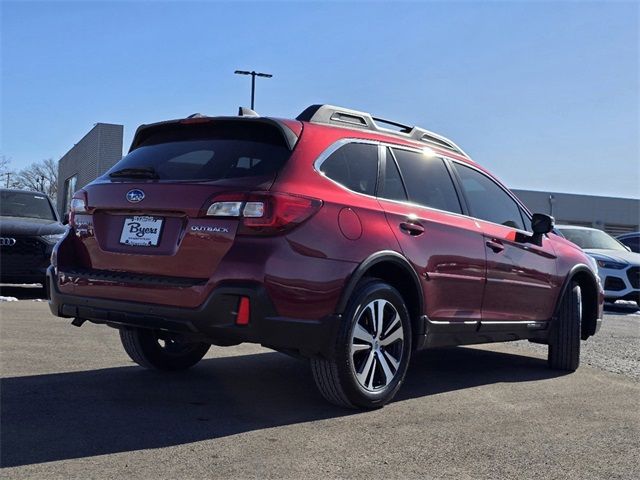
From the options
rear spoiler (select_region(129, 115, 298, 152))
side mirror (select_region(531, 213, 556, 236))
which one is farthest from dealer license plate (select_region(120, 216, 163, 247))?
side mirror (select_region(531, 213, 556, 236))

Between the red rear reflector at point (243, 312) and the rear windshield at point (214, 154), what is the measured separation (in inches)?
28.2

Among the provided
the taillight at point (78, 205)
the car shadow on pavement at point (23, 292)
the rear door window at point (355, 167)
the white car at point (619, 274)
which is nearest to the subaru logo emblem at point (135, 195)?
the taillight at point (78, 205)

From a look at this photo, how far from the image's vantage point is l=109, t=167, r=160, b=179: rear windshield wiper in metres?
4.25

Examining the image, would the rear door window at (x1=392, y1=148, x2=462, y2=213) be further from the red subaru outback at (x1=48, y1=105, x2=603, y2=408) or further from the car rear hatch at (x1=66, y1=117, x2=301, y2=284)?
the car rear hatch at (x1=66, y1=117, x2=301, y2=284)

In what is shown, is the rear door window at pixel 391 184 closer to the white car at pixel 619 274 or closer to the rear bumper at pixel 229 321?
the rear bumper at pixel 229 321

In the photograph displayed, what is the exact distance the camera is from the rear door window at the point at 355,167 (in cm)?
428

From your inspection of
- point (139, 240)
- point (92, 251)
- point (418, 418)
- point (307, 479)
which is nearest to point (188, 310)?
point (139, 240)

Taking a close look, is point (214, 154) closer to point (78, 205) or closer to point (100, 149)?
point (78, 205)

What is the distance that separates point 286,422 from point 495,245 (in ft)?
7.62

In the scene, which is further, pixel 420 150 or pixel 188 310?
pixel 420 150

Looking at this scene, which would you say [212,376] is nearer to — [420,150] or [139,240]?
[139,240]

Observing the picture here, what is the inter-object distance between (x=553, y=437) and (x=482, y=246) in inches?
67.0

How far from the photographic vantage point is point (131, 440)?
3.48m

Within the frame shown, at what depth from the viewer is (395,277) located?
15.0 feet
